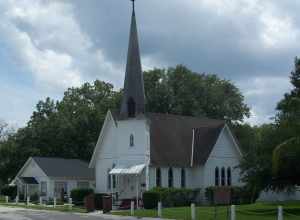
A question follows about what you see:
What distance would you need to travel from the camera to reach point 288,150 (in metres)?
34.5

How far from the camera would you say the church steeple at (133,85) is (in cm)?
5041

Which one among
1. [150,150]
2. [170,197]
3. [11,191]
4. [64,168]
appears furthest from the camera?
[64,168]

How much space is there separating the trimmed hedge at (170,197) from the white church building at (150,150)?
5.47ft

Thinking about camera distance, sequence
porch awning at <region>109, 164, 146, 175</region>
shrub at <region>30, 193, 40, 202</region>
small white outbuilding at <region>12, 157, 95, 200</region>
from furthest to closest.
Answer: small white outbuilding at <region>12, 157, 95, 200</region> → shrub at <region>30, 193, 40, 202</region> → porch awning at <region>109, 164, 146, 175</region>

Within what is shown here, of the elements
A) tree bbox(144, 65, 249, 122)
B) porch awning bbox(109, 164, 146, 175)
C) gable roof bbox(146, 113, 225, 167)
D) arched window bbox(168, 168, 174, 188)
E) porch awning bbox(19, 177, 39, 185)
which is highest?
tree bbox(144, 65, 249, 122)

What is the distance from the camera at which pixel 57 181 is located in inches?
2445

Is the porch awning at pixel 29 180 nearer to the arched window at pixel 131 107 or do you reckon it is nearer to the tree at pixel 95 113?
the tree at pixel 95 113

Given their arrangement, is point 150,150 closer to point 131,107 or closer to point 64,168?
point 131,107

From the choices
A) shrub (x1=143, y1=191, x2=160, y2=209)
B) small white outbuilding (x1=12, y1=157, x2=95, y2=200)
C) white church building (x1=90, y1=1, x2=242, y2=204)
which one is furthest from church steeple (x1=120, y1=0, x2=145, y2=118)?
small white outbuilding (x1=12, y1=157, x2=95, y2=200)

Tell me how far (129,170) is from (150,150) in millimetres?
2342

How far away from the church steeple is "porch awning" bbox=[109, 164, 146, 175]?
14.1 ft

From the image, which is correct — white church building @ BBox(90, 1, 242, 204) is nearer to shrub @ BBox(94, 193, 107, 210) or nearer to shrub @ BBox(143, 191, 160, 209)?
shrub @ BBox(143, 191, 160, 209)

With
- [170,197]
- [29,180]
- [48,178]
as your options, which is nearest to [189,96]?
[48,178]

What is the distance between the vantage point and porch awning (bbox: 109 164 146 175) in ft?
157
